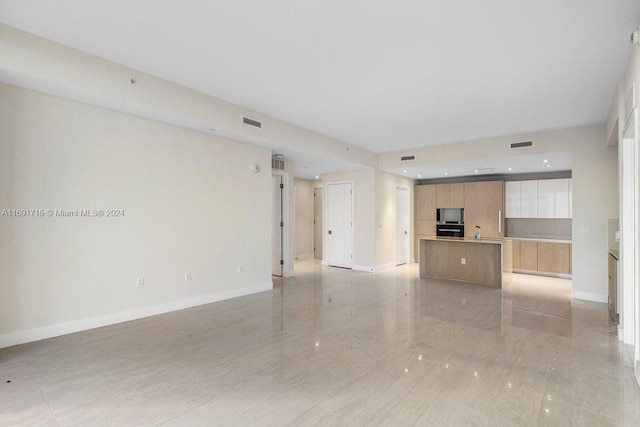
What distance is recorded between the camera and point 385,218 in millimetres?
8352

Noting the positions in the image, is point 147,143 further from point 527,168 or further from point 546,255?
point 546,255

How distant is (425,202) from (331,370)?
25.1ft

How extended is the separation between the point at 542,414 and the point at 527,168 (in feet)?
22.2

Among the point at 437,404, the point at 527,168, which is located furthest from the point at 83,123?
the point at 527,168

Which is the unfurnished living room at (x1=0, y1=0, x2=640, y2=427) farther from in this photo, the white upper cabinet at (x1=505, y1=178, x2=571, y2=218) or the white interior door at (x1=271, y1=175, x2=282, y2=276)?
the white upper cabinet at (x1=505, y1=178, x2=571, y2=218)

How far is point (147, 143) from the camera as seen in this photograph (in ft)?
14.0

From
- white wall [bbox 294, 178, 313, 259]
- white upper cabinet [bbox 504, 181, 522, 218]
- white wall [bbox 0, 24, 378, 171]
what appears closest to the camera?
white wall [bbox 0, 24, 378, 171]

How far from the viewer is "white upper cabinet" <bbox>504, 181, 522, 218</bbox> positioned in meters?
8.27

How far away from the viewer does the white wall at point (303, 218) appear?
9891 mm

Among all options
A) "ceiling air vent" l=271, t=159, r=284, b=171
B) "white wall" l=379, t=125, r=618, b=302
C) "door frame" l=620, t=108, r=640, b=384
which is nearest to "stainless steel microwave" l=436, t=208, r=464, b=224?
"white wall" l=379, t=125, r=618, b=302

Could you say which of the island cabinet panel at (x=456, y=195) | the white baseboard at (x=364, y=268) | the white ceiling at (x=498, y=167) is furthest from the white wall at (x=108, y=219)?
the island cabinet panel at (x=456, y=195)

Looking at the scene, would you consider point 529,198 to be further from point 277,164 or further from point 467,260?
point 277,164

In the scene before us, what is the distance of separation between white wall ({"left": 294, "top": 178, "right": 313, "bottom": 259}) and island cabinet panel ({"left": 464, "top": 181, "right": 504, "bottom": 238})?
454 centimetres

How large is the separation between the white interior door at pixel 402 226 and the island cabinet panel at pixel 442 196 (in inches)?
34.2
